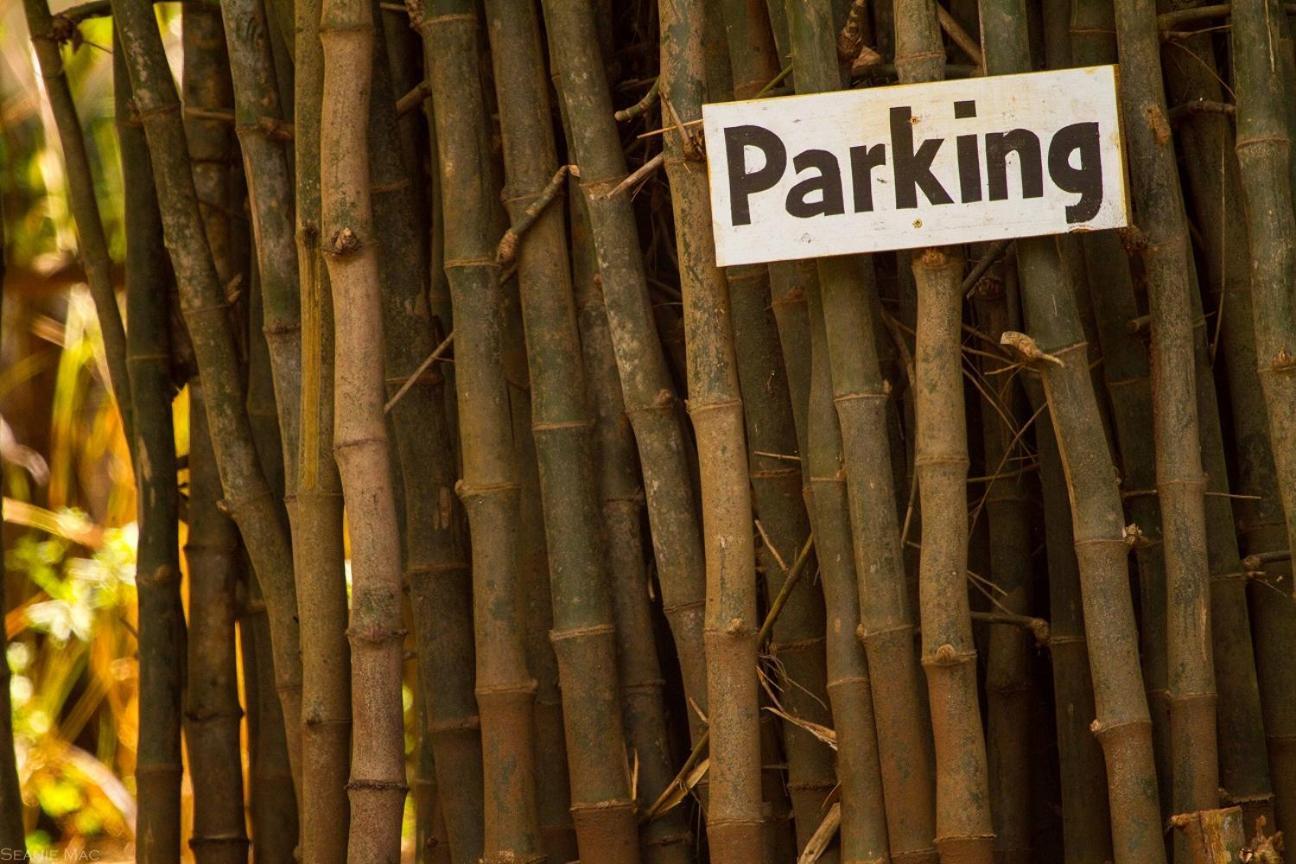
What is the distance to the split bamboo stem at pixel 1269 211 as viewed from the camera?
2467mm

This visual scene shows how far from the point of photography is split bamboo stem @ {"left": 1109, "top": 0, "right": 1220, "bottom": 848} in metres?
2.50

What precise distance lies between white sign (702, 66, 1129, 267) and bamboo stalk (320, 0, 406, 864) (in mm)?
657

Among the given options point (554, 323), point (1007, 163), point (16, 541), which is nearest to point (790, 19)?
point (1007, 163)

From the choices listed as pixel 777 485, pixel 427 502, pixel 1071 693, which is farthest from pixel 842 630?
pixel 427 502

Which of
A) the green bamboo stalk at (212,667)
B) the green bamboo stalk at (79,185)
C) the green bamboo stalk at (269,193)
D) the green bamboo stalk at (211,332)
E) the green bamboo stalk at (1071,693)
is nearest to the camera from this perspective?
the green bamboo stalk at (1071,693)

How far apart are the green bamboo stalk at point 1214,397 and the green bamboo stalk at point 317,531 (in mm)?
1447

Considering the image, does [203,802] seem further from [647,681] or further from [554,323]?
[554,323]

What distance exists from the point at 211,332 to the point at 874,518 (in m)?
1.38

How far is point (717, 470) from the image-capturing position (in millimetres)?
2594

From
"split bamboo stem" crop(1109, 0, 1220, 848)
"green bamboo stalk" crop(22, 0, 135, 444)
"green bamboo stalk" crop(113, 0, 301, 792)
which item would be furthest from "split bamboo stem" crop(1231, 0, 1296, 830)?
"green bamboo stalk" crop(22, 0, 135, 444)

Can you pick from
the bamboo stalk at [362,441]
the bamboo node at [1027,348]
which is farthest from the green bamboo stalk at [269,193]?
the bamboo node at [1027,348]

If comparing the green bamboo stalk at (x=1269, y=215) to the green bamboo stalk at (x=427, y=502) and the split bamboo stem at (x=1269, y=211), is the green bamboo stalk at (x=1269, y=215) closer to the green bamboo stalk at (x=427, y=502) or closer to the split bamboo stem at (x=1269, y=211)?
the split bamboo stem at (x=1269, y=211)

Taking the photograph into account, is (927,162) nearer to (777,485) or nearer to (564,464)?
(777,485)

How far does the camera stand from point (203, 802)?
331cm
